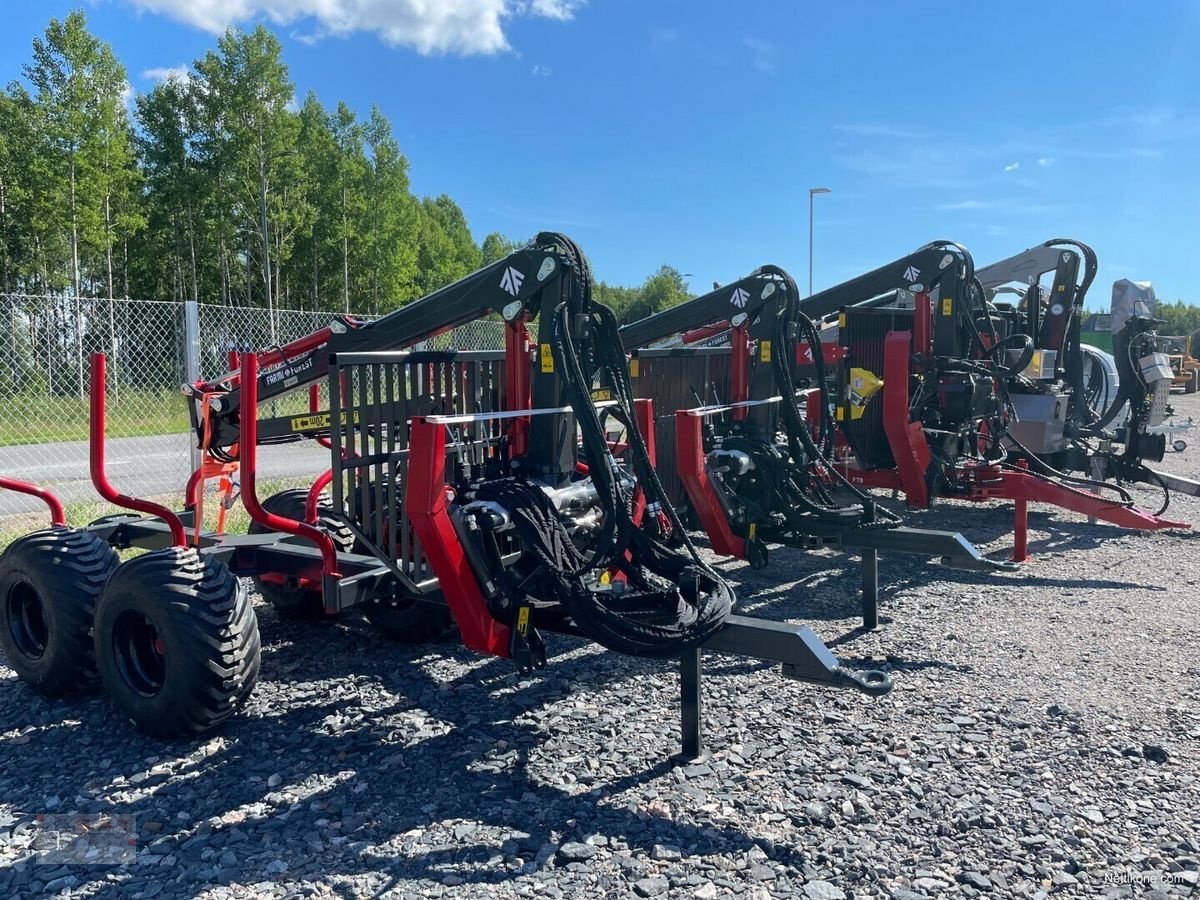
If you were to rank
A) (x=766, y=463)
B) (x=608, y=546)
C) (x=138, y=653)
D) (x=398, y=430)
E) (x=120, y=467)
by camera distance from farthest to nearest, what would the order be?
(x=120, y=467)
(x=766, y=463)
(x=398, y=430)
(x=138, y=653)
(x=608, y=546)

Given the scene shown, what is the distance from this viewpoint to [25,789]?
12.1ft

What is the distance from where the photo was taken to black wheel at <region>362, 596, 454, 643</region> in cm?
534

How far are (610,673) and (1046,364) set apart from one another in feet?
22.3

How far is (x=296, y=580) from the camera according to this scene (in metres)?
5.63

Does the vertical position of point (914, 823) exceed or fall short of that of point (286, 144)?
it falls short

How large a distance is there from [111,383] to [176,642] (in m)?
8.84

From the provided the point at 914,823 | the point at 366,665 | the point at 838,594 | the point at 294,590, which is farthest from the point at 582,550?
the point at 838,594

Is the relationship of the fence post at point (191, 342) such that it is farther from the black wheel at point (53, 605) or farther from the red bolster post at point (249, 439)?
the red bolster post at point (249, 439)

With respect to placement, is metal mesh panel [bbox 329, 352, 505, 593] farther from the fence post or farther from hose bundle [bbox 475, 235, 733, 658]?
the fence post

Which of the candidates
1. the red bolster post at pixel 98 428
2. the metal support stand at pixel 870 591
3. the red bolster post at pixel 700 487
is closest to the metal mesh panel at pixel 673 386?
the red bolster post at pixel 700 487

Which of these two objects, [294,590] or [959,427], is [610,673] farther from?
[959,427]

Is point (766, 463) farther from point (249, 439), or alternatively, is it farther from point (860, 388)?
point (249, 439)

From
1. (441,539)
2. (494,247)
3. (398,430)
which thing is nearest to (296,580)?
(398,430)

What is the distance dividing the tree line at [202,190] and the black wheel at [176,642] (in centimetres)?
2548
